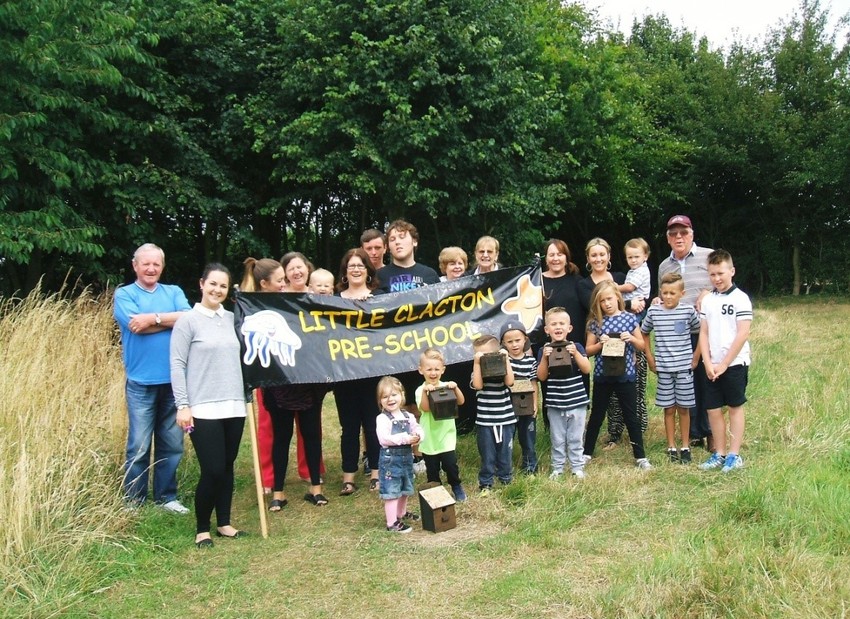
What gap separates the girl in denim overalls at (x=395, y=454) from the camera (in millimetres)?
4848

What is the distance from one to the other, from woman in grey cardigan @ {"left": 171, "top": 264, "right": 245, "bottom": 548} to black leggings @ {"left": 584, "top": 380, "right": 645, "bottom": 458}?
296 cm

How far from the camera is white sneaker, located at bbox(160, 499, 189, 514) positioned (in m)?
5.21

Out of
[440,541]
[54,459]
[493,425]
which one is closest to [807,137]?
[493,425]

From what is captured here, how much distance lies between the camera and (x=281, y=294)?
536cm

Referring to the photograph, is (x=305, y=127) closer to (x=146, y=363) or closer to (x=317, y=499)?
(x=146, y=363)

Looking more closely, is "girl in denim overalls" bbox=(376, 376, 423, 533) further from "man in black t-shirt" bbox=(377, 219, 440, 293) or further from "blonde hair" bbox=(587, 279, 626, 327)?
"blonde hair" bbox=(587, 279, 626, 327)

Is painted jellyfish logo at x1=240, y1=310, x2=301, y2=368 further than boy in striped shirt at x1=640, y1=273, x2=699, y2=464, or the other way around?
boy in striped shirt at x1=640, y1=273, x2=699, y2=464

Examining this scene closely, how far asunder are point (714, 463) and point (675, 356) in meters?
0.93

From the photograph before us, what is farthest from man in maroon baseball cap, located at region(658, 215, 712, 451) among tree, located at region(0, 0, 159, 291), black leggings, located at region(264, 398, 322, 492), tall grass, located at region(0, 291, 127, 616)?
tree, located at region(0, 0, 159, 291)

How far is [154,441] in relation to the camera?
5.42 m

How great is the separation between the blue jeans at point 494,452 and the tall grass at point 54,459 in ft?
8.49

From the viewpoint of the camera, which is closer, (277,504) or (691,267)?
(277,504)

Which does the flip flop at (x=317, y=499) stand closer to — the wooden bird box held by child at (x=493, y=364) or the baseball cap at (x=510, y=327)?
the wooden bird box held by child at (x=493, y=364)

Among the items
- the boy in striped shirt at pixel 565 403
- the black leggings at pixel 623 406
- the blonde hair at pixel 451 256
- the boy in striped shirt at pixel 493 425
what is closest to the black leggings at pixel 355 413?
the boy in striped shirt at pixel 493 425
